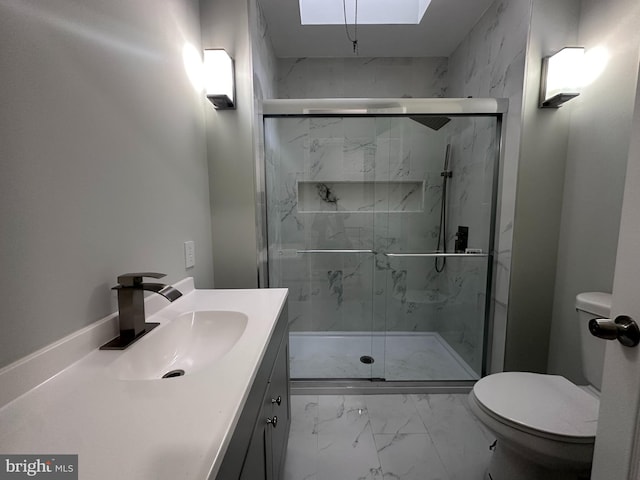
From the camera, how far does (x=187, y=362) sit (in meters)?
0.85

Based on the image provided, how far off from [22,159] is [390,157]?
2.08 metres

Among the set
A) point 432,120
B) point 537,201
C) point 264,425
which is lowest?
point 264,425

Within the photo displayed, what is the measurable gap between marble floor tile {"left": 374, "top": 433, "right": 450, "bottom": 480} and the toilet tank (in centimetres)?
79

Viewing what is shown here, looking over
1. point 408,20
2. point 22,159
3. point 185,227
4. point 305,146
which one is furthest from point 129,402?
point 408,20

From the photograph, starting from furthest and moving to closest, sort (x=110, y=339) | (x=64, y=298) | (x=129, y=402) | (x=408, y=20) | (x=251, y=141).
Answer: (x=408, y=20) < (x=251, y=141) < (x=110, y=339) < (x=64, y=298) < (x=129, y=402)

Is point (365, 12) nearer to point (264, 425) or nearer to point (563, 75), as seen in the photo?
point (563, 75)

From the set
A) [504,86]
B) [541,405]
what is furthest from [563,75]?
[541,405]

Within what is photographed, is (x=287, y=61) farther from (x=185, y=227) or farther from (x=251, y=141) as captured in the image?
(x=185, y=227)

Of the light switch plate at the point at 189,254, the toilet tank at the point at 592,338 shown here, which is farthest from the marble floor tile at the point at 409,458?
the light switch plate at the point at 189,254

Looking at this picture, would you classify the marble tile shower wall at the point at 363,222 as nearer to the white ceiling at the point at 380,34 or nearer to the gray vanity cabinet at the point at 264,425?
the white ceiling at the point at 380,34

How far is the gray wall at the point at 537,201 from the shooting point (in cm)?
135

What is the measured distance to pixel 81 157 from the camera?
2.26 ft

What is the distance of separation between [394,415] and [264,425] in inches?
44.3

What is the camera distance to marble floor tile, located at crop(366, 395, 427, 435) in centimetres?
148
